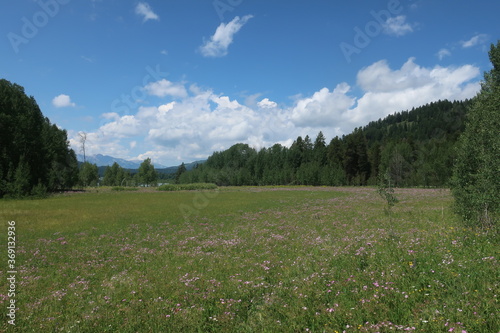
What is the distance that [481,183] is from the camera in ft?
45.6

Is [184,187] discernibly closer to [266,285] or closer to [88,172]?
[88,172]

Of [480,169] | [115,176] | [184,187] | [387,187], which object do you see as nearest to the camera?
[480,169]

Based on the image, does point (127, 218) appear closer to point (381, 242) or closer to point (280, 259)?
point (280, 259)

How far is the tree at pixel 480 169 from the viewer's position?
1300 centimetres

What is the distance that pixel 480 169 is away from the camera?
47.2 ft

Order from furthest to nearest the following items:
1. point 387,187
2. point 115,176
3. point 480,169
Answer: point 115,176 → point 387,187 → point 480,169

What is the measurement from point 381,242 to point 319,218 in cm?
1203

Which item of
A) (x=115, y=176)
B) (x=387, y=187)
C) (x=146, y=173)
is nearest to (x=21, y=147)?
(x=387, y=187)

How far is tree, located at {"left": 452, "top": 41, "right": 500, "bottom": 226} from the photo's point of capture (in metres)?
13.0

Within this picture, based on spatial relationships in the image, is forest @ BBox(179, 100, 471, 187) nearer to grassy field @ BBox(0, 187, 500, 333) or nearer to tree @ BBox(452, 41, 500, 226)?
tree @ BBox(452, 41, 500, 226)

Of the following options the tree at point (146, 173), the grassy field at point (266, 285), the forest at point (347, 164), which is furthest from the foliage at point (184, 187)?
the grassy field at point (266, 285)

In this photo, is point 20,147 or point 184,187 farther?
point 184,187

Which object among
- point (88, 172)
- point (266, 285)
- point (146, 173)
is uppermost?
point (88, 172)

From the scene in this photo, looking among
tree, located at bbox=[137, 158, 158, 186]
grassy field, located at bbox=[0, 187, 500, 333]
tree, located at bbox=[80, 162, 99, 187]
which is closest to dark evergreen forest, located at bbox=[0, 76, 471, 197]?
tree, located at bbox=[80, 162, 99, 187]
